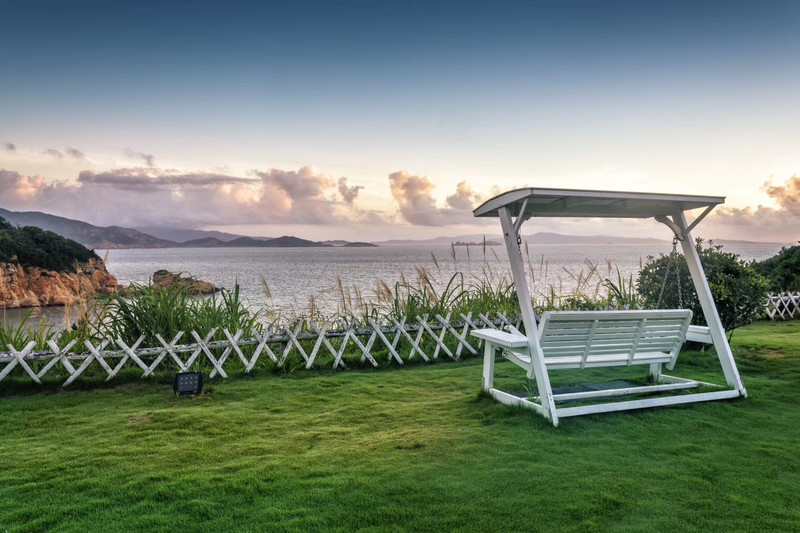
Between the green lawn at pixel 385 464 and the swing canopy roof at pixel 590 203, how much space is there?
2.20m

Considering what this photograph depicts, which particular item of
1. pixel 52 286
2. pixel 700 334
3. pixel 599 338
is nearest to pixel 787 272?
pixel 700 334

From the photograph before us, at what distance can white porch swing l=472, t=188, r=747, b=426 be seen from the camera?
16.4 feet

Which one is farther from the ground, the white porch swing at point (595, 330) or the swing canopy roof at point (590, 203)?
the swing canopy roof at point (590, 203)

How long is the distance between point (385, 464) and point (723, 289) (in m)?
6.91

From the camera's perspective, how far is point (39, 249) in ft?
91.4

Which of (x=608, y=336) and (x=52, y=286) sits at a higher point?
(x=52, y=286)

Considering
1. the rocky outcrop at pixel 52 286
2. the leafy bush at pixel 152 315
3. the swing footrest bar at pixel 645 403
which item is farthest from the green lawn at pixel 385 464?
the rocky outcrop at pixel 52 286

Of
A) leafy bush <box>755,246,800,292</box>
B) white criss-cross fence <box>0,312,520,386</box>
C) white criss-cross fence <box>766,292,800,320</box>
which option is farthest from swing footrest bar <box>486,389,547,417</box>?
leafy bush <box>755,246,800,292</box>

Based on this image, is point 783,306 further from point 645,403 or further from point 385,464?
point 385,464

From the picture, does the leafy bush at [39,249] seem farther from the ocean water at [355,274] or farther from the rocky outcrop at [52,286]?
the rocky outcrop at [52,286]

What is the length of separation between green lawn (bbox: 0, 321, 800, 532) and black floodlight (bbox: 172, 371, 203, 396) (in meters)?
0.22

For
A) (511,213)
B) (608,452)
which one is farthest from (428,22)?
(608,452)

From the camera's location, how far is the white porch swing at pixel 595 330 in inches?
197

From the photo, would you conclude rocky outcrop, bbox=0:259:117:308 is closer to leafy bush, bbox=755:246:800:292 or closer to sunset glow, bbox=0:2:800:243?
sunset glow, bbox=0:2:800:243
